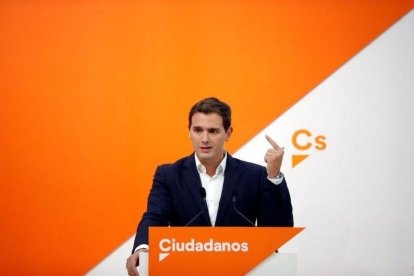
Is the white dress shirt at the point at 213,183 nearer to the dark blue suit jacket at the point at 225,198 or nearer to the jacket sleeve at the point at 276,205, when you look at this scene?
the dark blue suit jacket at the point at 225,198

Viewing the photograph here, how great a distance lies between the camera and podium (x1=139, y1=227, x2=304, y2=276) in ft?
5.38

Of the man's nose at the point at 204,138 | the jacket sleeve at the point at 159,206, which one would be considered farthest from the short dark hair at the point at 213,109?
the jacket sleeve at the point at 159,206

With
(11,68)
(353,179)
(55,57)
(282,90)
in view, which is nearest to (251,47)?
(282,90)

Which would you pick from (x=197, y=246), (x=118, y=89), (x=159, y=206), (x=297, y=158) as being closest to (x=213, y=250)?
(x=197, y=246)

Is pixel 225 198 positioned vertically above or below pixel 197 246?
above

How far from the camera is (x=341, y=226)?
11.0ft

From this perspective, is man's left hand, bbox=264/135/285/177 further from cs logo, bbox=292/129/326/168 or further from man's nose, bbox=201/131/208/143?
cs logo, bbox=292/129/326/168

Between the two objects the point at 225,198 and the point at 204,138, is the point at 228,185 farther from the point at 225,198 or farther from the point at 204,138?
the point at 204,138

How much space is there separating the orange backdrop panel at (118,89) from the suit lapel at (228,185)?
92 centimetres

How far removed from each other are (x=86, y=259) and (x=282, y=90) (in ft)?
6.02

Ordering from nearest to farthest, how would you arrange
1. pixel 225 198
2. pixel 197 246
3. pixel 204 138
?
pixel 197 246 < pixel 225 198 < pixel 204 138

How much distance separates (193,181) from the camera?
237 centimetres

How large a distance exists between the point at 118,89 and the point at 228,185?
4.54 feet

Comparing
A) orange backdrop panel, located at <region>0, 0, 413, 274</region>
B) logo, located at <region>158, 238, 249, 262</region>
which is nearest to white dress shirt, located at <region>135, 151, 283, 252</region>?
logo, located at <region>158, 238, 249, 262</region>
